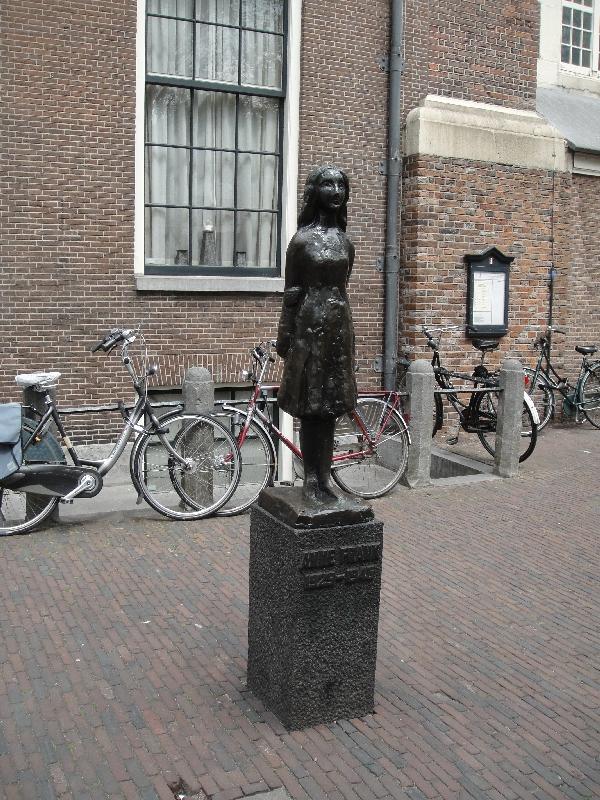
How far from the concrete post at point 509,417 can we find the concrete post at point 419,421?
937mm

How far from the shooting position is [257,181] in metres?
10.3

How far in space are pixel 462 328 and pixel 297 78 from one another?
366 cm

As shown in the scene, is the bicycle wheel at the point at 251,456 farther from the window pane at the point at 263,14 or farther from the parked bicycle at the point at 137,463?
the window pane at the point at 263,14

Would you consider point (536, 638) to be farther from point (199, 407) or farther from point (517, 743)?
point (199, 407)

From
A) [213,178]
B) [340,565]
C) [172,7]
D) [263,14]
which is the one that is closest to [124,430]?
[340,565]

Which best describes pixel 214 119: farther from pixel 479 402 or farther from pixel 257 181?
pixel 479 402

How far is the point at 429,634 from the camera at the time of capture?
4.99m

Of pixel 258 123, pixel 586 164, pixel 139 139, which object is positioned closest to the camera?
pixel 139 139

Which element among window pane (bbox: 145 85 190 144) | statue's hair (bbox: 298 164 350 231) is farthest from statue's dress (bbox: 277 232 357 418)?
window pane (bbox: 145 85 190 144)

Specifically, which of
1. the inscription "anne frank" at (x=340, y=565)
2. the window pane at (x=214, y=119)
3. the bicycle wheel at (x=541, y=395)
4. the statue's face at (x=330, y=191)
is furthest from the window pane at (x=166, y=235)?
the inscription "anne frank" at (x=340, y=565)

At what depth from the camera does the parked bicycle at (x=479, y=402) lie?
9250 millimetres

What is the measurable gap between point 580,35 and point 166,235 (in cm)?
864

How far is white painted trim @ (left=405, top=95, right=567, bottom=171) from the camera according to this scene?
10.6 m

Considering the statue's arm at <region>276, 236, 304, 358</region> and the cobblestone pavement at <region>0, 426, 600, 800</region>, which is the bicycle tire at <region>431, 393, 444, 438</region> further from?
the statue's arm at <region>276, 236, 304, 358</region>
